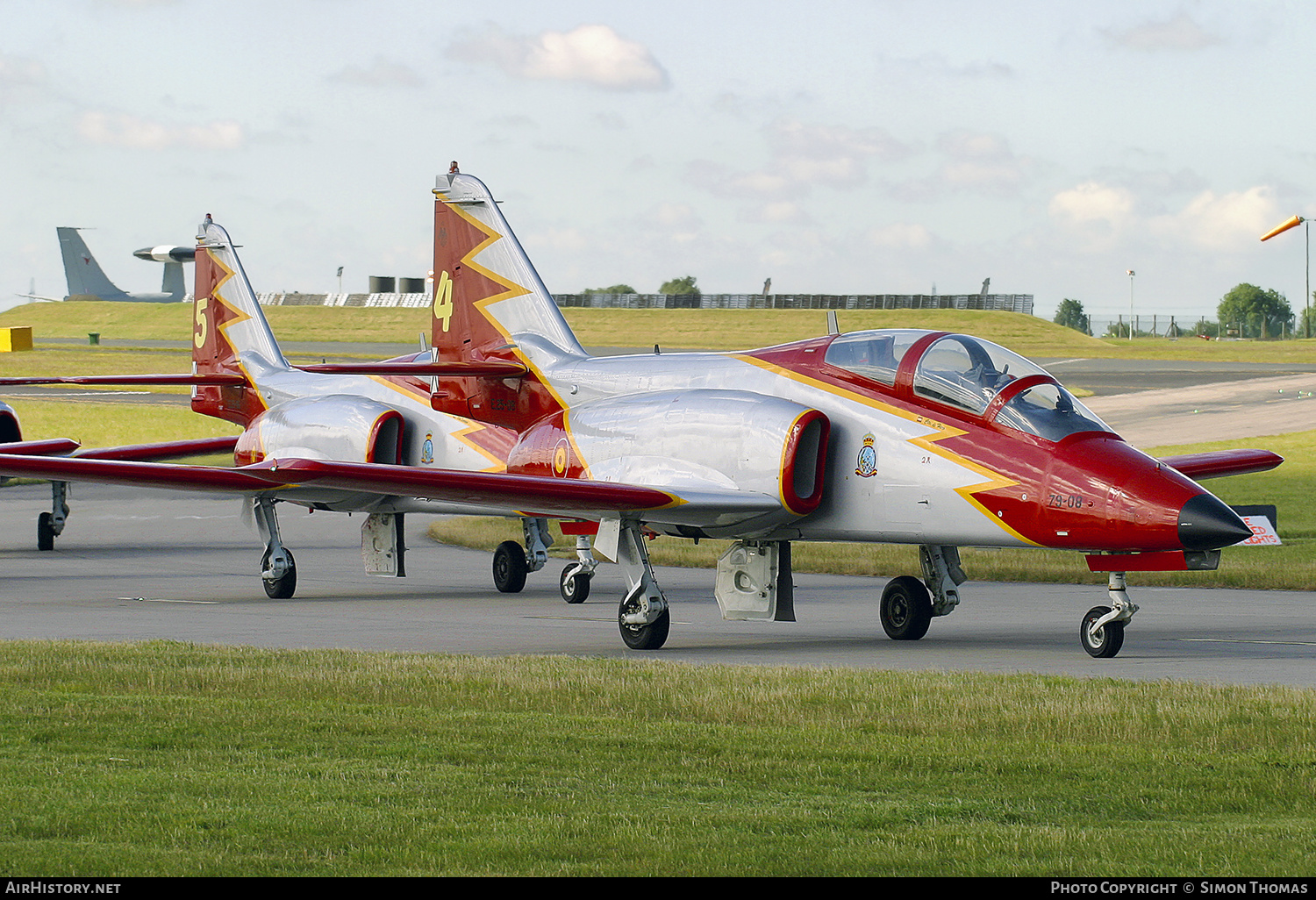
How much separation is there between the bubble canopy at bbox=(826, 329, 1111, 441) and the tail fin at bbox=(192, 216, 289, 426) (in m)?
12.7

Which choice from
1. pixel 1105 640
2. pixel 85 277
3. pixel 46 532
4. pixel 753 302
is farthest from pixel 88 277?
pixel 1105 640

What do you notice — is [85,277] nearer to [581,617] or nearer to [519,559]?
[519,559]

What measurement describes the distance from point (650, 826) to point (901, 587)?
30.5 ft

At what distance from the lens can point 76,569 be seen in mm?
23375

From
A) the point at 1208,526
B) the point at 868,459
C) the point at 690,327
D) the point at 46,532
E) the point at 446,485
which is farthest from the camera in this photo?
the point at 690,327

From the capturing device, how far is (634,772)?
26.8ft

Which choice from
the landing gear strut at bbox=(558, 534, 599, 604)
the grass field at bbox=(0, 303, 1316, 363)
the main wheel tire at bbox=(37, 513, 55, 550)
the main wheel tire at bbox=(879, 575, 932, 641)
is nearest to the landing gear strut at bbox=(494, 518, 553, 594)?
the landing gear strut at bbox=(558, 534, 599, 604)

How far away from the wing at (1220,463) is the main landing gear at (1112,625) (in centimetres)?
306

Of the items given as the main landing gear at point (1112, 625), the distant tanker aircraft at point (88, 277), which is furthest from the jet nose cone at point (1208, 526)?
the distant tanker aircraft at point (88, 277)

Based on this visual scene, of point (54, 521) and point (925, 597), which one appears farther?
point (54, 521)

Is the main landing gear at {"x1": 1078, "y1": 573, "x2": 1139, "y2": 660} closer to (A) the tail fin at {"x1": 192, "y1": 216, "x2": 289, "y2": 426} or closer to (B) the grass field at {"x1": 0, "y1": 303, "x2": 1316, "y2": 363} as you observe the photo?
(A) the tail fin at {"x1": 192, "y1": 216, "x2": 289, "y2": 426}

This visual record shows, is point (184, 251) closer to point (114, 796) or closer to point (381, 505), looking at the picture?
point (381, 505)

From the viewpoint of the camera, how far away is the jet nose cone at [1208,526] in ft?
40.4

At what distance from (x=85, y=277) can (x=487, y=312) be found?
427 ft
